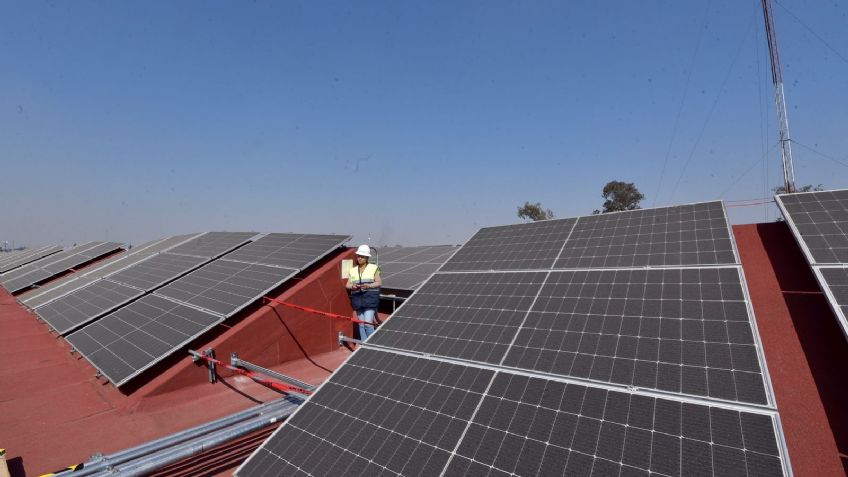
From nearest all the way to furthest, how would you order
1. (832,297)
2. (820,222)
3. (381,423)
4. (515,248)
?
(381,423) → (832,297) → (820,222) → (515,248)

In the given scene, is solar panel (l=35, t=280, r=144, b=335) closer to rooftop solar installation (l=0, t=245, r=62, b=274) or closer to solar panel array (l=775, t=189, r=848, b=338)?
solar panel array (l=775, t=189, r=848, b=338)

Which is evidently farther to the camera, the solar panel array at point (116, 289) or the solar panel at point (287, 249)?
the solar panel array at point (116, 289)

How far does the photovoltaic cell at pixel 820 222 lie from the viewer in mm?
5305

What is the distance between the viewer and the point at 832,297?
4.50 m

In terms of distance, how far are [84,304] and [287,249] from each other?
19.9 ft

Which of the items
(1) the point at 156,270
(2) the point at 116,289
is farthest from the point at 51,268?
(2) the point at 116,289

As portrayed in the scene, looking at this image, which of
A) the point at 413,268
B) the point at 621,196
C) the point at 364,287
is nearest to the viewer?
the point at 364,287

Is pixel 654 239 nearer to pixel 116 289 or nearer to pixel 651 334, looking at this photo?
pixel 651 334

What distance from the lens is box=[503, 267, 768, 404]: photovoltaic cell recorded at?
3.82m

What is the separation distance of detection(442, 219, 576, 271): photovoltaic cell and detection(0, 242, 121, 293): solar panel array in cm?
2160

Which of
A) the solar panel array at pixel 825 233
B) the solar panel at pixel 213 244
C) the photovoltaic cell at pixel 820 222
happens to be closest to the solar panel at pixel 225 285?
the solar panel at pixel 213 244

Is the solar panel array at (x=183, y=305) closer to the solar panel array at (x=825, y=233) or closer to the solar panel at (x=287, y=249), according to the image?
the solar panel at (x=287, y=249)

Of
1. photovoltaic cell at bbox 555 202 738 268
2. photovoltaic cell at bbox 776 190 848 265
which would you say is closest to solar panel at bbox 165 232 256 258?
photovoltaic cell at bbox 555 202 738 268

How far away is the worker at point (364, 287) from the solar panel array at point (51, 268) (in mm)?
18987
